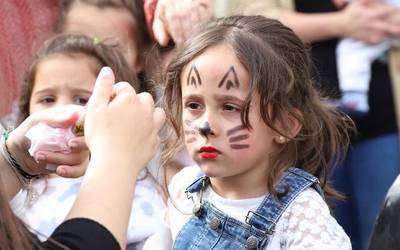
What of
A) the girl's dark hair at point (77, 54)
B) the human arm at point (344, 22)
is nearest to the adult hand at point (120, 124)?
the girl's dark hair at point (77, 54)

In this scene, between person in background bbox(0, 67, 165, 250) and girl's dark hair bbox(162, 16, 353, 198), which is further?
girl's dark hair bbox(162, 16, 353, 198)

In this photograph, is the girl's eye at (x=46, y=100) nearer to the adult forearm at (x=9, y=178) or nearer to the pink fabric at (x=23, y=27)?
the pink fabric at (x=23, y=27)

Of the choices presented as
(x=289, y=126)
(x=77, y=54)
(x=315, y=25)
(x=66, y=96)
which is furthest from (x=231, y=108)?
(x=315, y=25)

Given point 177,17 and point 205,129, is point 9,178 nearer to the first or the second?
point 205,129

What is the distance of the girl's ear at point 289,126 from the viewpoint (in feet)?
7.55

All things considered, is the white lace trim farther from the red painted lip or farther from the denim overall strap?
the red painted lip

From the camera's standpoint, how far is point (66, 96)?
2.85m

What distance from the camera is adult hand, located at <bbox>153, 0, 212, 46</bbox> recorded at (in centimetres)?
306

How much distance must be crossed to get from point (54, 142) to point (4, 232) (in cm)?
46

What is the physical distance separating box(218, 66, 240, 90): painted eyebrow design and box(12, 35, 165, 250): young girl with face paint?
0.63 m

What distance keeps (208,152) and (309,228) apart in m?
0.29

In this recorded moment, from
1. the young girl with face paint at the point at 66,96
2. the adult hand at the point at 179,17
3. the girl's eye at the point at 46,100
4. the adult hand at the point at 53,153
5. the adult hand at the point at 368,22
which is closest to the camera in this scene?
the adult hand at the point at 53,153

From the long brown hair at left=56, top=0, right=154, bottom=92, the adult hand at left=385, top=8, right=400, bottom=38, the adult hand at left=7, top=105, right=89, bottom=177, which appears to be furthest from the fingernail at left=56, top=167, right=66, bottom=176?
the adult hand at left=385, top=8, right=400, bottom=38

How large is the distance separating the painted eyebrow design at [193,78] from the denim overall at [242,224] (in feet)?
0.96
